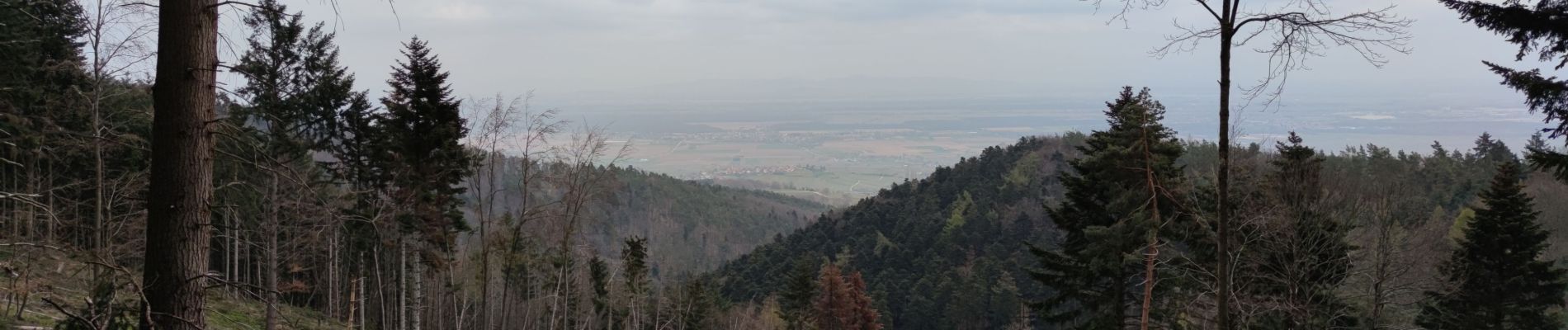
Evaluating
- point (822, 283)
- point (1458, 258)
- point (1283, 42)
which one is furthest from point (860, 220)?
point (1283, 42)

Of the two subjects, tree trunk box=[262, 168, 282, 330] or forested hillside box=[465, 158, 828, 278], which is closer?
tree trunk box=[262, 168, 282, 330]

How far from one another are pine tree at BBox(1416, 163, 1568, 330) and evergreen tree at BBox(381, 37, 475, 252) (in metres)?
19.7

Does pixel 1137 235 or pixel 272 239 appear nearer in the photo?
pixel 1137 235

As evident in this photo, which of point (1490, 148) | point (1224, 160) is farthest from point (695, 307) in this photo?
point (1490, 148)

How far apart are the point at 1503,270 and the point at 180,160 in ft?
69.2

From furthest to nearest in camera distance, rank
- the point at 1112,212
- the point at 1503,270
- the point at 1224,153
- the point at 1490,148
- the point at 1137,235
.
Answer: the point at 1490,148 → the point at 1503,270 → the point at 1112,212 → the point at 1137,235 → the point at 1224,153

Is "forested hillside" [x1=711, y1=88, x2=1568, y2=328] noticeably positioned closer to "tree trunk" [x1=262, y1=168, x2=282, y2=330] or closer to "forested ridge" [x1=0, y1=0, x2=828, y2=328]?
"forested ridge" [x1=0, y1=0, x2=828, y2=328]

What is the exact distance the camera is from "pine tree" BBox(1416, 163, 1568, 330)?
15.0 metres

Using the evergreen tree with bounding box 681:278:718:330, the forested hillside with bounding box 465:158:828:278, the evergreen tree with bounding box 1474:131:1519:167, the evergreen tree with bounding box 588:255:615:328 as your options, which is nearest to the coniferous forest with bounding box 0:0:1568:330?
the evergreen tree with bounding box 588:255:615:328

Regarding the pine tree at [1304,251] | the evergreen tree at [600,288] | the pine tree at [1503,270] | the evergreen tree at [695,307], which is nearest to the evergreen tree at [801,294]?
the evergreen tree at [695,307]

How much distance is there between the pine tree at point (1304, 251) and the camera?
38.9 feet

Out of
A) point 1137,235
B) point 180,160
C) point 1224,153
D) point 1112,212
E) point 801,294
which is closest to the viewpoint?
point 180,160

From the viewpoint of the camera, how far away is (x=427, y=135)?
1557 centimetres

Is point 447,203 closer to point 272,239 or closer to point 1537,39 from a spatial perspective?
point 272,239
